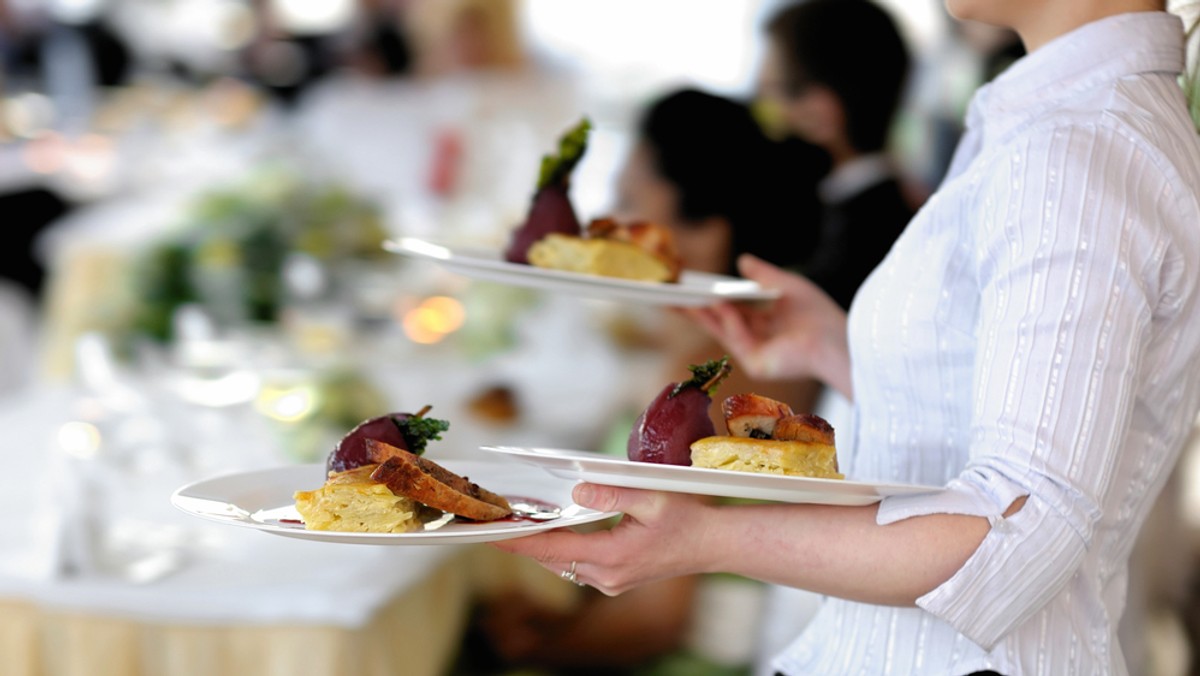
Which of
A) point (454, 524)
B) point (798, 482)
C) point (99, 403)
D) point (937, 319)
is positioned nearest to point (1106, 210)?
point (937, 319)

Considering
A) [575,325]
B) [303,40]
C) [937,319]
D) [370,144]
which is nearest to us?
[937,319]

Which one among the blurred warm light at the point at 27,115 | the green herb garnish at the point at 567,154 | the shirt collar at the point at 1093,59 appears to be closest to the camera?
the shirt collar at the point at 1093,59

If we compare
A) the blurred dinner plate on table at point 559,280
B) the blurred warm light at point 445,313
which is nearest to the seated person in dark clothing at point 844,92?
the blurred warm light at point 445,313

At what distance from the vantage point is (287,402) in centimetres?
219

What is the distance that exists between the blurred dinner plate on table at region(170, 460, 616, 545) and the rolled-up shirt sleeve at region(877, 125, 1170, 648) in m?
0.26

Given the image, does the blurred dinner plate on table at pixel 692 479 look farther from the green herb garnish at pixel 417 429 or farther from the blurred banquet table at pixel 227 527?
the blurred banquet table at pixel 227 527

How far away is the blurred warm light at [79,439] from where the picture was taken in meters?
1.66

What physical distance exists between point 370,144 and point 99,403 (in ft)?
13.3

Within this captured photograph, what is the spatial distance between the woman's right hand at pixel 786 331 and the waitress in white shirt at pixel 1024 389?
1.12 ft

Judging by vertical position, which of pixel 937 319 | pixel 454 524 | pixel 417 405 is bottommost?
pixel 417 405

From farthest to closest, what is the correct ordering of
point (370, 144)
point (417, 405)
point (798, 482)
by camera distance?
point (370, 144) → point (417, 405) → point (798, 482)

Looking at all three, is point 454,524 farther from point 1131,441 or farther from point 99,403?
point 99,403

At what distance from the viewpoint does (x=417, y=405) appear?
254cm

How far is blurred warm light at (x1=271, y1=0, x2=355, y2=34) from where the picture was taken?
1041 cm
